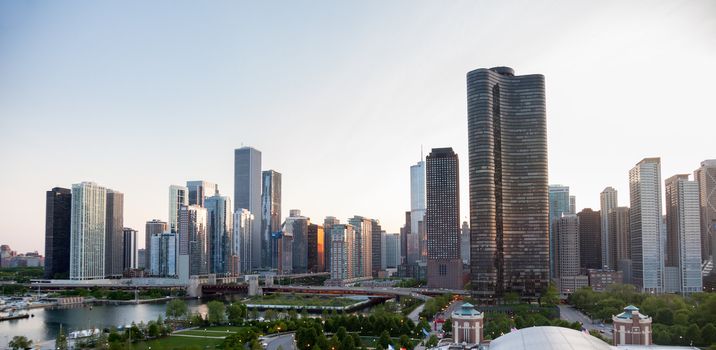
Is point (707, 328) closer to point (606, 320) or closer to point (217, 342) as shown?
point (606, 320)

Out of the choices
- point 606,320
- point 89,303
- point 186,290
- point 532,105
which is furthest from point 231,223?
point 606,320

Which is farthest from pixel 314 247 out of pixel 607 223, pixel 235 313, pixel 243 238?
pixel 235 313

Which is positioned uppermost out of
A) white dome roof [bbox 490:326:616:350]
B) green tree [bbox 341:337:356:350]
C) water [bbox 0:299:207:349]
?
white dome roof [bbox 490:326:616:350]

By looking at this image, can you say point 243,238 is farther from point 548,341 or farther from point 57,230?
point 548,341

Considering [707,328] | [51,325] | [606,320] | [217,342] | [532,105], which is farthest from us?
[532,105]

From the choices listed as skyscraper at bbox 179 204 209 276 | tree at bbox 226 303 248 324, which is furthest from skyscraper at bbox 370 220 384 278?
tree at bbox 226 303 248 324

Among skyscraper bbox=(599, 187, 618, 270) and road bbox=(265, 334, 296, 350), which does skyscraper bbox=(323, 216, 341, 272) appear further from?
road bbox=(265, 334, 296, 350)

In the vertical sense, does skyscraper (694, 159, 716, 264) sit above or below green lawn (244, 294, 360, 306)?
above
